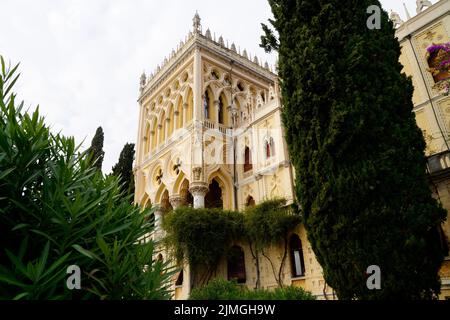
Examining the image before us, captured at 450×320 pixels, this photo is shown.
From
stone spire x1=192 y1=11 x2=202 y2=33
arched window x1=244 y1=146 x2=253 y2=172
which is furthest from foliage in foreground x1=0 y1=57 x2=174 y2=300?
stone spire x1=192 y1=11 x2=202 y2=33

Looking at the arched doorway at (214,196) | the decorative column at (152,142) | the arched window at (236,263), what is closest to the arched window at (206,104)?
the arched doorway at (214,196)

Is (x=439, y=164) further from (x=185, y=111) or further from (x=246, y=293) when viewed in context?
(x=185, y=111)

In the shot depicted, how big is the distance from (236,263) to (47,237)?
13549 mm

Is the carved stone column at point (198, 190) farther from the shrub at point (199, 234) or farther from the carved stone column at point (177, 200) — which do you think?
the shrub at point (199, 234)

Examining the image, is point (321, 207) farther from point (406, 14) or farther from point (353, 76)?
point (406, 14)

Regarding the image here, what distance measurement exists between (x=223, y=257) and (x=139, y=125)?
1533 centimetres

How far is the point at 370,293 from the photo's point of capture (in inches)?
274

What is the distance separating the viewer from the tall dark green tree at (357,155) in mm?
6855

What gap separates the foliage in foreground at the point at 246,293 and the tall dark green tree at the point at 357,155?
3.97 feet

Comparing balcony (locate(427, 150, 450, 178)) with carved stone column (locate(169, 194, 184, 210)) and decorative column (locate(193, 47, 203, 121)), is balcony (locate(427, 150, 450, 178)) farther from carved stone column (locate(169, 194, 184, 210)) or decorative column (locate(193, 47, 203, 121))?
carved stone column (locate(169, 194, 184, 210))

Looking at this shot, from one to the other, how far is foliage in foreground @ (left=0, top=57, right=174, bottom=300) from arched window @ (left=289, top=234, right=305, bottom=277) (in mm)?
10747

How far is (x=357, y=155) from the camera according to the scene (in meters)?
7.66

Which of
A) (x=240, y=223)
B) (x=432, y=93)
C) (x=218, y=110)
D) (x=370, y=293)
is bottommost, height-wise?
(x=370, y=293)
